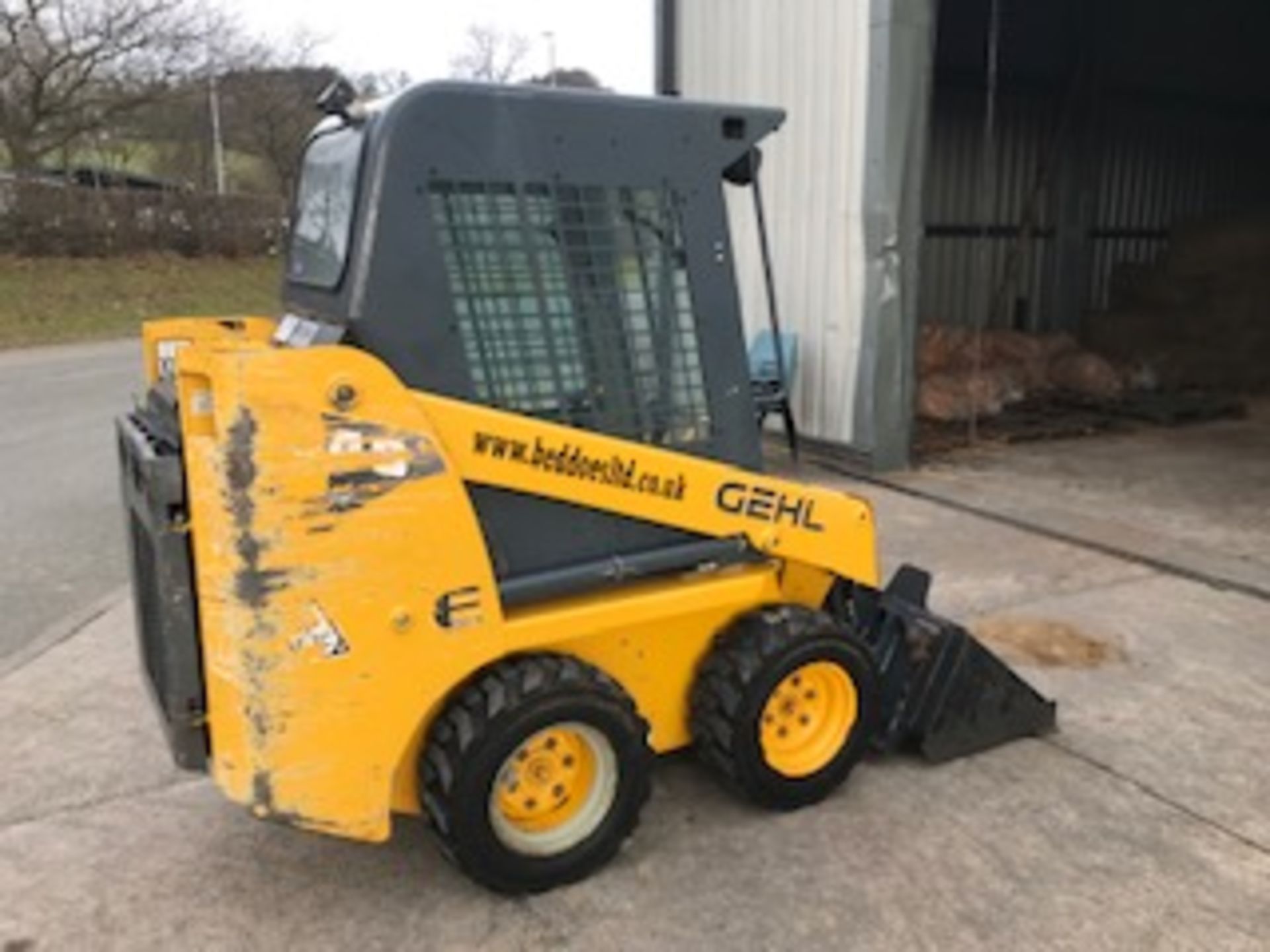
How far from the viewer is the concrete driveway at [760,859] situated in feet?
9.64

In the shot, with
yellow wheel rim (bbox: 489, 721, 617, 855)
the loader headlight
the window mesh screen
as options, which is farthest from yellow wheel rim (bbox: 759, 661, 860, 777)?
the loader headlight

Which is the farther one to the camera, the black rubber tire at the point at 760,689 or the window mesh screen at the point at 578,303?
the black rubber tire at the point at 760,689

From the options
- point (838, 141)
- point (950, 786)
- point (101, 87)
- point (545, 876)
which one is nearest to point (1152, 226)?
point (838, 141)

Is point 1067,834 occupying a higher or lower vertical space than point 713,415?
lower

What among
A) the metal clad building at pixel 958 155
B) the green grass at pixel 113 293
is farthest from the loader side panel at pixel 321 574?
the green grass at pixel 113 293

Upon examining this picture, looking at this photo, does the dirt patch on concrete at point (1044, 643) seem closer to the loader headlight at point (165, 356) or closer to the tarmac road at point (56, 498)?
the loader headlight at point (165, 356)

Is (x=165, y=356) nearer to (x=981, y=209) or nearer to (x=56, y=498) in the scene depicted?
(x=56, y=498)

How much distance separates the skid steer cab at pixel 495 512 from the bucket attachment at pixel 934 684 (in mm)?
89

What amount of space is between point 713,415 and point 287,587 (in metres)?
1.33

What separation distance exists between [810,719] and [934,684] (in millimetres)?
470

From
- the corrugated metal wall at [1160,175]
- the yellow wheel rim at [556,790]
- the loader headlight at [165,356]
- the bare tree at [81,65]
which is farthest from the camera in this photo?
the bare tree at [81,65]

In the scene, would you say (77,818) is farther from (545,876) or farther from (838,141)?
(838,141)

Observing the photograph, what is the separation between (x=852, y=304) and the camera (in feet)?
26.6

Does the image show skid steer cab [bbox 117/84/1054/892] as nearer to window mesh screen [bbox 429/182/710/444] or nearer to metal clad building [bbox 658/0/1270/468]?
window mesh screen [bbox 429/182/710/444]
